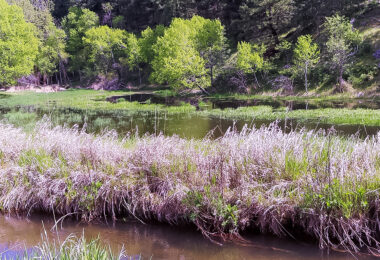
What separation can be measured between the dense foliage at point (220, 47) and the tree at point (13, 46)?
0.19 metres

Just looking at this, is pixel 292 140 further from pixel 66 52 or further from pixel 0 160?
pixel 66 52

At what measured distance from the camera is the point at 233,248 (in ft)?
19.6

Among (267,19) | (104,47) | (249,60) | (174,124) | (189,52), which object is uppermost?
(267,19)

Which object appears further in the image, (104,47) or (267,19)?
(104,47)

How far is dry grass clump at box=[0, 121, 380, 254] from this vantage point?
229 inches

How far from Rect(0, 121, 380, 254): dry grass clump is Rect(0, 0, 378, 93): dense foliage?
33149 millimetres

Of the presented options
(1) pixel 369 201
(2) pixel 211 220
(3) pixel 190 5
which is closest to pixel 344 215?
(1) pixel 369 201

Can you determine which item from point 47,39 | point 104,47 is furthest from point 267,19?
point 47,39

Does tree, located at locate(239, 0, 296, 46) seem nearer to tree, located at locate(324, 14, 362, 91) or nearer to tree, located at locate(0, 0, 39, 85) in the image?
tree, located at locate(324, 14, 362, 91)

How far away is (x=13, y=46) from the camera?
1786 inches

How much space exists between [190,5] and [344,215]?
6671cm

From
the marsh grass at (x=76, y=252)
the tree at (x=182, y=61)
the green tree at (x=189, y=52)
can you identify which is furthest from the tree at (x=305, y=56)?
the marsh grass at (x=76, y=252)

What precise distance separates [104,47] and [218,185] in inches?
2650

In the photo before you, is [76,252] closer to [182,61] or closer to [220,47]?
[182,61]
